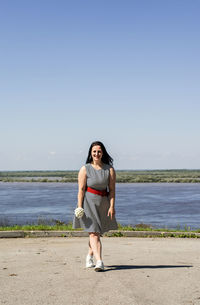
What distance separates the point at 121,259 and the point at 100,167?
6.01 ft

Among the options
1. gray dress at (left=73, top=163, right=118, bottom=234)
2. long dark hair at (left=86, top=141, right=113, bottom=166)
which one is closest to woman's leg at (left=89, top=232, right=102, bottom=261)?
gray dress at (left=73, top=163, right=118, bottom=234)

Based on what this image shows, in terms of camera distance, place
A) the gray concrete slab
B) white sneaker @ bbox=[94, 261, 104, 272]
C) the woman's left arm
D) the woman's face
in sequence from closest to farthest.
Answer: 1. the gray concrete slab
2. white sneaker @ bbox=[94, 261, 104, 272]
3. the woman's left arm
4. the woman's face

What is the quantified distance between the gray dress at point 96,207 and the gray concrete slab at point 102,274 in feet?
2.14

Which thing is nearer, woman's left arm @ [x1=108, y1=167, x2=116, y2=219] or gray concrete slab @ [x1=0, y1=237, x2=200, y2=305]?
gray concrete slab @ [x1=0, y1=237, x2=200, y2=305]

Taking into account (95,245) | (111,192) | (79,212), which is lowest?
(95,245)

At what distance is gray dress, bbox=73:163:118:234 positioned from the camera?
6.61m

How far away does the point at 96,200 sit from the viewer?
663cm

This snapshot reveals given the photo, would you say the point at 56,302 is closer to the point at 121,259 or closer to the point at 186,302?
the point at 186,302

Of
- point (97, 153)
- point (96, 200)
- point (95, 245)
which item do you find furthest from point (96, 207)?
point (97, 153)

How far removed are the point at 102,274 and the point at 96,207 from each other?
956 millimetres

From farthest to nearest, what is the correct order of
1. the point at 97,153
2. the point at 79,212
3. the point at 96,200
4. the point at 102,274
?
1. the point at 97,153
2. the point at 96,200
3. the point at 79,212
4. the point at 102,274

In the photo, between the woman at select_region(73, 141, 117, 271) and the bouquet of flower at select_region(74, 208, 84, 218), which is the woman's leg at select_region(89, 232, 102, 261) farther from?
the bouquet of flower at select_region(74, 208, 84, 218)

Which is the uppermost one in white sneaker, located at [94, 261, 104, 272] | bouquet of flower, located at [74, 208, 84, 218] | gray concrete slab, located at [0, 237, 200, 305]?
bouquet of flower, located at [74, 208, 84, 218]

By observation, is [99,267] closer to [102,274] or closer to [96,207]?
[102,274]
